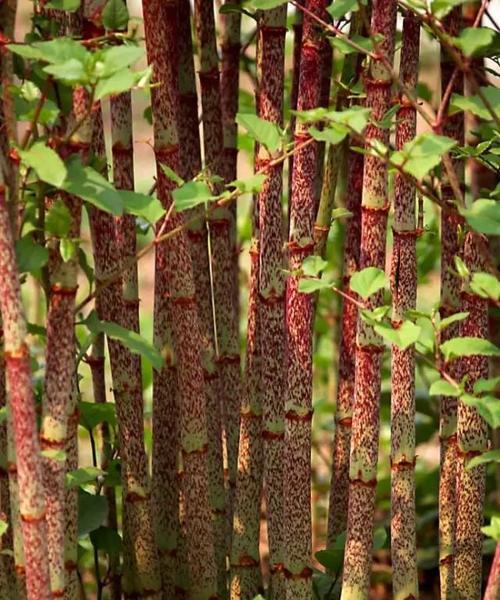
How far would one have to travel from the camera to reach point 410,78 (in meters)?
1.44

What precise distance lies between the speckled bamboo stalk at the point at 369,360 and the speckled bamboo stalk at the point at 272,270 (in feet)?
0.37

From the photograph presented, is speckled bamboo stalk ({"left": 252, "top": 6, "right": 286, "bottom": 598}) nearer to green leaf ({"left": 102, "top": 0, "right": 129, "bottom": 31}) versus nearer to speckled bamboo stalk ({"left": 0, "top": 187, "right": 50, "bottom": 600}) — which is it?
green leaf ({"left": 102, "top": 0, "right": 129, "bottom": 31})

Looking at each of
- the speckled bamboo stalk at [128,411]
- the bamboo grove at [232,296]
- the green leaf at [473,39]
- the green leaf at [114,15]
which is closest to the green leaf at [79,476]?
the bamboo grove at [232,296]

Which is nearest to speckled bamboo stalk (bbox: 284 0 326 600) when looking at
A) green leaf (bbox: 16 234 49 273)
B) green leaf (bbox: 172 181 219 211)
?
green leaf (bbox: 172 181 219 211)

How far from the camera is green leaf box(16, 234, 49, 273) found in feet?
3.87

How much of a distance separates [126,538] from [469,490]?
1.54 feet

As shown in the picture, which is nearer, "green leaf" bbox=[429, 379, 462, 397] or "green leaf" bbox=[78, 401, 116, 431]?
"green leaf" bbox=[429, 379, 462, 397]

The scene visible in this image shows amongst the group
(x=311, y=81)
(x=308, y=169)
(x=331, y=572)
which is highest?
(x=311, y=81)

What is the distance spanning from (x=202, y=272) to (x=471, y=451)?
17.2 inches

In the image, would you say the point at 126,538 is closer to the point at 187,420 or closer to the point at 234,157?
the point at 187,420

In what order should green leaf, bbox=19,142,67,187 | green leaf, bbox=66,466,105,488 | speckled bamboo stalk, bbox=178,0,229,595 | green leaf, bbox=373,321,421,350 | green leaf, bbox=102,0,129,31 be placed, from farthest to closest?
speckled bamboo stalk, bbox=178,0,229,595 < green leaf, bbox=66,466,105,488 < green leaf, bbox=102,0,129,31 < green leaf, bbox=373,321,421,350 < green leaf, bbox=19,142,67,187

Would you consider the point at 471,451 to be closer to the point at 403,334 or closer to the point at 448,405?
the point at 448,405

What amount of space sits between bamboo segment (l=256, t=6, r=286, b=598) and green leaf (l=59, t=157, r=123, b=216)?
35 cm

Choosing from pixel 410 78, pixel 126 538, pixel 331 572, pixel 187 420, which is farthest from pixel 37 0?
pixel 331 572
